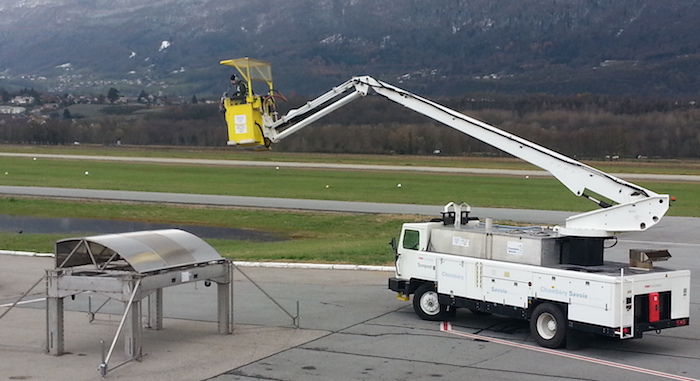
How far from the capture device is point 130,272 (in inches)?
712

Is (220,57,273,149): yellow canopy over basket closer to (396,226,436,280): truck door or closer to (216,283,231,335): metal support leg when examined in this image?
(216,283,231,335): metal support leg

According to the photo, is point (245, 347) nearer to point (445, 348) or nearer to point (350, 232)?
point (445, 348)

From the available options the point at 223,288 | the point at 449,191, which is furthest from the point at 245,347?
the point at 449,191

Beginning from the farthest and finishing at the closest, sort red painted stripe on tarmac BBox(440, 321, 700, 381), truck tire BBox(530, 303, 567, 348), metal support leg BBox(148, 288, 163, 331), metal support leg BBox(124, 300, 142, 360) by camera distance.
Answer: metal support leg BBox(148, 288, 163, 331), truck tire BBox(530, 303, 567, 348), metal support leg BBox(124, 300, 142, 360), red painted stripe on tarmac BBox(440, 321, 700, 381)

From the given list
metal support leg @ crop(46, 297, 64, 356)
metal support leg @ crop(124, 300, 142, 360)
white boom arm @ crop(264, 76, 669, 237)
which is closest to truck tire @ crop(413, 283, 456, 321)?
white boom arm @ crop(264, 76, 669, 237)

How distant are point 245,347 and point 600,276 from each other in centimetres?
758

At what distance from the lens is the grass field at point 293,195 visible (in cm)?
3891

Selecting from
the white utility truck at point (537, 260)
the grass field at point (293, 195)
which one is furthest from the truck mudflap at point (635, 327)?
the grass field at point (293, 195)

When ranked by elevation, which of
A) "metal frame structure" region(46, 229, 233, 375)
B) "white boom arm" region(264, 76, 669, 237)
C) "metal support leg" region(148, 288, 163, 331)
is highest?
"white boom arm" region(264, 76, 669, 237)

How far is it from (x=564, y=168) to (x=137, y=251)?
9.53 metres

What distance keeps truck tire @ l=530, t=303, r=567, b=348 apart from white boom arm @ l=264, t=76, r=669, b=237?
71.4 inches

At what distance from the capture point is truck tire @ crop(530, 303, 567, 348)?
1808cm

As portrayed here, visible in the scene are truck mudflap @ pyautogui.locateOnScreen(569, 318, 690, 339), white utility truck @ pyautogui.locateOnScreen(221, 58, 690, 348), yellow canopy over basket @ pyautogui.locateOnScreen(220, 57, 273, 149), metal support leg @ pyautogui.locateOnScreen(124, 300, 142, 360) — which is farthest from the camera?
yellow canopy over basket @ pyautogui.locateOnScreen(220, 57, 273, 149)

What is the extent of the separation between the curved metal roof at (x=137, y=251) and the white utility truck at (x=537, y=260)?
3.60m
